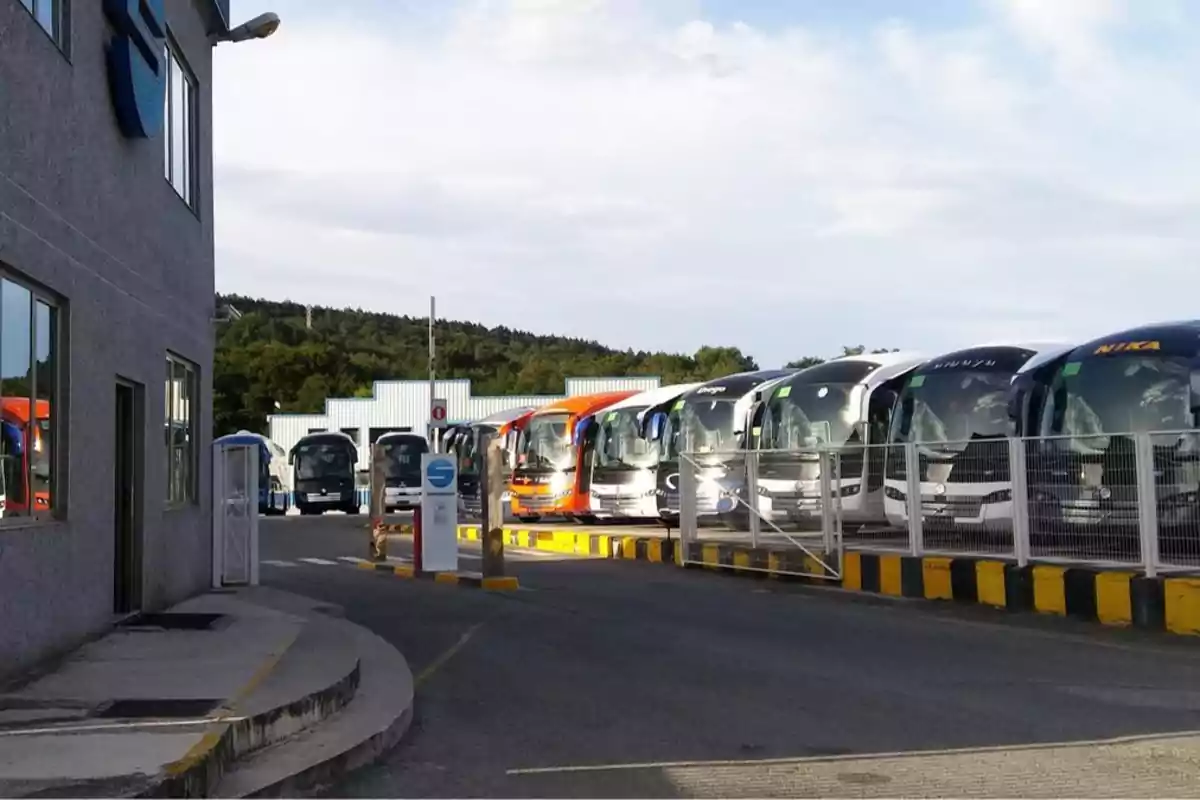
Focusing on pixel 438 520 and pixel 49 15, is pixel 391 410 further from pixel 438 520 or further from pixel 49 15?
pixel 49 15

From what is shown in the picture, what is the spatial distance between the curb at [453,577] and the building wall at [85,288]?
4.09 m

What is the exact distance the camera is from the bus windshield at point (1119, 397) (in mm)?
15414

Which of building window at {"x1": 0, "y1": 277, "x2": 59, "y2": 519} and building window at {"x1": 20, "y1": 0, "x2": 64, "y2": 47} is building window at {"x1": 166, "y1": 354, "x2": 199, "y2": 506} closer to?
building window at {"x1": 0, "y1": 277, "x2": 59, "y2": 519}

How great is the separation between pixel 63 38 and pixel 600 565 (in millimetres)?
13447

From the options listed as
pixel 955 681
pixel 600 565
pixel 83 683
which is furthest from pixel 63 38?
pixel 600 565

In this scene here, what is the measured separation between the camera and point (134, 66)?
11.6 meters

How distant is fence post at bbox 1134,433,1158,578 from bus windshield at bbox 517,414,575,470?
69.1 feet

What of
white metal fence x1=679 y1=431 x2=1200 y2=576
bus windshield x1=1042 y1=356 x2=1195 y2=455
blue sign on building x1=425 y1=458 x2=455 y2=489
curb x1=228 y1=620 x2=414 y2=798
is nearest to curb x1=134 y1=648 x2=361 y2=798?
curb x1=228 y1=620 x2=414 y2=798

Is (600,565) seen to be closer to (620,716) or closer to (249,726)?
(620,716)

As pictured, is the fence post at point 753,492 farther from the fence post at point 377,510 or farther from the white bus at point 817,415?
the fence post at point 377,510

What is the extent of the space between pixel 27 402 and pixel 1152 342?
40.8 feet

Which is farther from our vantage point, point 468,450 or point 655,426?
point 468,450

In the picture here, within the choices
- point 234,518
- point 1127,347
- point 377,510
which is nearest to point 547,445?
point 377,510

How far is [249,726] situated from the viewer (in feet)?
23.8
